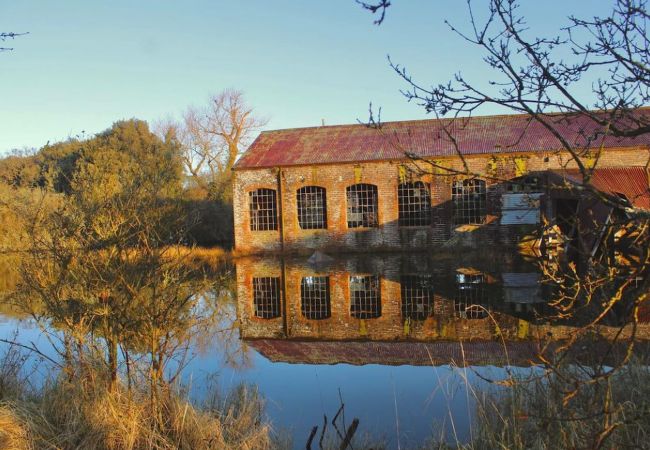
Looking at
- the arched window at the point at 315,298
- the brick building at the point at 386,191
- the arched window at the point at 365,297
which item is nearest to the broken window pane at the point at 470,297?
the arched window at the point at 365,297

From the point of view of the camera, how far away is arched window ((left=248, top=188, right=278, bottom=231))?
21.6 m

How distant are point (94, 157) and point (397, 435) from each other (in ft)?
91.7

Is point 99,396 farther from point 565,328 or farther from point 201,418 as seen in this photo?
point 565,328

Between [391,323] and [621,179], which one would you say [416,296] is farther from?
[621,179]

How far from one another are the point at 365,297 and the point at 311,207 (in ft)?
33.4

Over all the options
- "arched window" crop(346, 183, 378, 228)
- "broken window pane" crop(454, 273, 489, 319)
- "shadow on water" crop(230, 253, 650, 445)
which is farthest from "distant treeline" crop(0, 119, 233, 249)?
"broken window pane" crop(454, 273, 489, 319)

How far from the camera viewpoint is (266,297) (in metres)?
12.3

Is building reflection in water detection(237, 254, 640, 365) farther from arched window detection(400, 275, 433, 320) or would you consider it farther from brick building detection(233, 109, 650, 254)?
brick building detection(233, 109, 650, 254)

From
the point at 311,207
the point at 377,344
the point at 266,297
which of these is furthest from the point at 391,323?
the point at 311,207

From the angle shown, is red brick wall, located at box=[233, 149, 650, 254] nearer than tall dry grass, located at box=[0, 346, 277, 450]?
No

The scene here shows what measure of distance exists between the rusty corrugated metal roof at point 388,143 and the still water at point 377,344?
6546mm

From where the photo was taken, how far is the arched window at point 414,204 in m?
20.1

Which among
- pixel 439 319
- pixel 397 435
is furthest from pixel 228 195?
pixel 397 435

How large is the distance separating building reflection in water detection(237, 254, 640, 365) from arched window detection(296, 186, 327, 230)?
4456 mm
